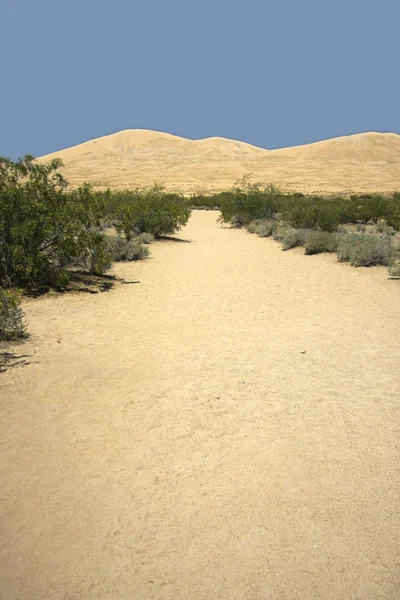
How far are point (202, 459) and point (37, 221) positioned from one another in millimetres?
7163

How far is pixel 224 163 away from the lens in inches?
3740

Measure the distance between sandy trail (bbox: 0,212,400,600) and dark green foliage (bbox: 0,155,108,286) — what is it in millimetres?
2098

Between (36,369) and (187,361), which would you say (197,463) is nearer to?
(187,361)

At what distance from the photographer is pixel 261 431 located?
4.55 meters

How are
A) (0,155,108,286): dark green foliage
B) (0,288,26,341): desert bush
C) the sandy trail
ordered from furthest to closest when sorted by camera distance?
(0,155,108,286): dark green foliage < (0,288,26,341): desert bush < the sandy trail

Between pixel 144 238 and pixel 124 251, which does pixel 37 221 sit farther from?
pixel 144 238

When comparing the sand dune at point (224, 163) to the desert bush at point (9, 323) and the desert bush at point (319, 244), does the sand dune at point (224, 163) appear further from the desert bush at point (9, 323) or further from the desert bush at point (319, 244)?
the desert bush at point (9, 323)

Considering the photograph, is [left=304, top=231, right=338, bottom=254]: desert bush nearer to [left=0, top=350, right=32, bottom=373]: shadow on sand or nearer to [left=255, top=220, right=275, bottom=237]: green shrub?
[left=255, top=220, right=275, bottom=237]: green shrub

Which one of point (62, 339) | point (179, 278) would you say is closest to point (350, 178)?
point (179, 278)

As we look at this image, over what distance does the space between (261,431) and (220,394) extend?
3.08ft

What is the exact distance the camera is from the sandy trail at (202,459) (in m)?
2.92

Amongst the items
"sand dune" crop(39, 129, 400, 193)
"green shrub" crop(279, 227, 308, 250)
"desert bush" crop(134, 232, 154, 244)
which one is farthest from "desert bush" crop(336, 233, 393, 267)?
"sand dune" crop(39, 129, 400, 193)

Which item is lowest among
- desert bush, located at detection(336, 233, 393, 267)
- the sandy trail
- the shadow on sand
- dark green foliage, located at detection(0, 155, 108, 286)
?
the sandy trail

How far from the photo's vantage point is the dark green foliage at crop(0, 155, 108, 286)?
9.63m
